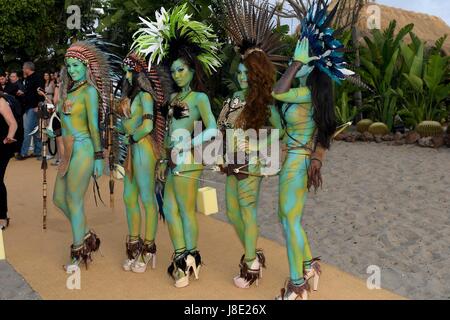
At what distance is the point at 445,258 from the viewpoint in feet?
13.2

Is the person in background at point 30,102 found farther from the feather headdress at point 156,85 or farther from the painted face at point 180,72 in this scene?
the painted face at point 180,72

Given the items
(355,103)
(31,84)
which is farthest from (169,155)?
(355,103)

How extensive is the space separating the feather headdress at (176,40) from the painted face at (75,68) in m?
0.44

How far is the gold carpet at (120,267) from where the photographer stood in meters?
3.42

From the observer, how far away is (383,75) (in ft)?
35.3

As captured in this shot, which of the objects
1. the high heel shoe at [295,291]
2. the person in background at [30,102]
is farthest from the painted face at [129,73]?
the person in background at [30,102]

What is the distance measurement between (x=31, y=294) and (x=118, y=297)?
0.64 metres

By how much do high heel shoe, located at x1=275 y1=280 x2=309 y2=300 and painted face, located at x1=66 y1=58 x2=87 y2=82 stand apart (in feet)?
6.99

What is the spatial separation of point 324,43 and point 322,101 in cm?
36
